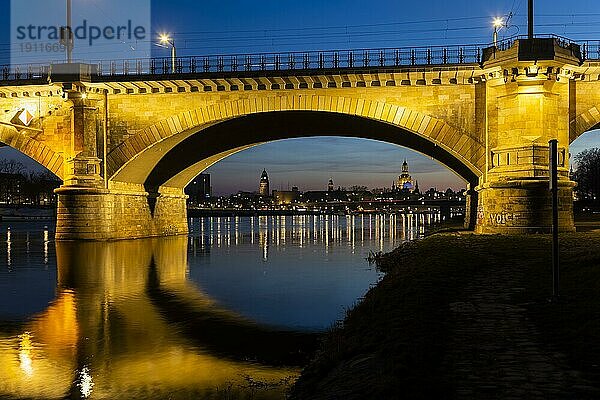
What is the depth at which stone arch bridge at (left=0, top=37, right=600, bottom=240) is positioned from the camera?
3319 centimetres

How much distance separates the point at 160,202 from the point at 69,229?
452 inches

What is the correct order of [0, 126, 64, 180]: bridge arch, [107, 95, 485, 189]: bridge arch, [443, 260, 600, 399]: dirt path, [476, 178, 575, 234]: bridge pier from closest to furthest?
[443, 260, 600, 399]: dirt path < [476, 178, 575, 234]: bridge pier < [107, 95, 485, 189]: bridge arch < [0, 126, 64, 180]: bridge arch

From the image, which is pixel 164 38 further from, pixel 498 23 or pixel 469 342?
pixel 469 342

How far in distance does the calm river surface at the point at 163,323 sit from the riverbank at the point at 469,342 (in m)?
1.47

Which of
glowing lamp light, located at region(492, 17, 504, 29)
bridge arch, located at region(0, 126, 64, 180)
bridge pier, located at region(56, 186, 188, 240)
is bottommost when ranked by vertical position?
bridge pier, located at region(56, 186, 188, 240)

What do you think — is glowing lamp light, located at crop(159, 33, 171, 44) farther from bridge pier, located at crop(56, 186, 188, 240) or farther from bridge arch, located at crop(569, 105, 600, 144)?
bridge arch, located at crop(569, 105, 600, 144)

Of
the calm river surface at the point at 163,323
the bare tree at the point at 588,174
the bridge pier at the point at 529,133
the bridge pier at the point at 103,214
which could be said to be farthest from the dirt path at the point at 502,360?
the bare tree at the point at 588,174

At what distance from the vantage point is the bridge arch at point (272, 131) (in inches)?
1502

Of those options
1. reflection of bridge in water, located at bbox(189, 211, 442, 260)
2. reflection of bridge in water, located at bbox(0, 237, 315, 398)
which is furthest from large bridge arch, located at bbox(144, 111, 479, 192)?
reflection of bridge in water, located at bbox(0, 237, 315, 398)

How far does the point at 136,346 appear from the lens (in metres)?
13.1

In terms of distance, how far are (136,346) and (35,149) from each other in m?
34.2

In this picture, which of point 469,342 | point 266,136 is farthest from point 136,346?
point 266,136

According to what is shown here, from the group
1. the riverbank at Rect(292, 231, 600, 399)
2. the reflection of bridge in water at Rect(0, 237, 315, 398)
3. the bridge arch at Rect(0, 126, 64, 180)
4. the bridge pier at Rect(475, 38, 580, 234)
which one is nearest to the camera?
the riverbank at Rect(292, 231, 600, 399)

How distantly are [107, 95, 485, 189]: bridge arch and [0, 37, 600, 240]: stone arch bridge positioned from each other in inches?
3.6
